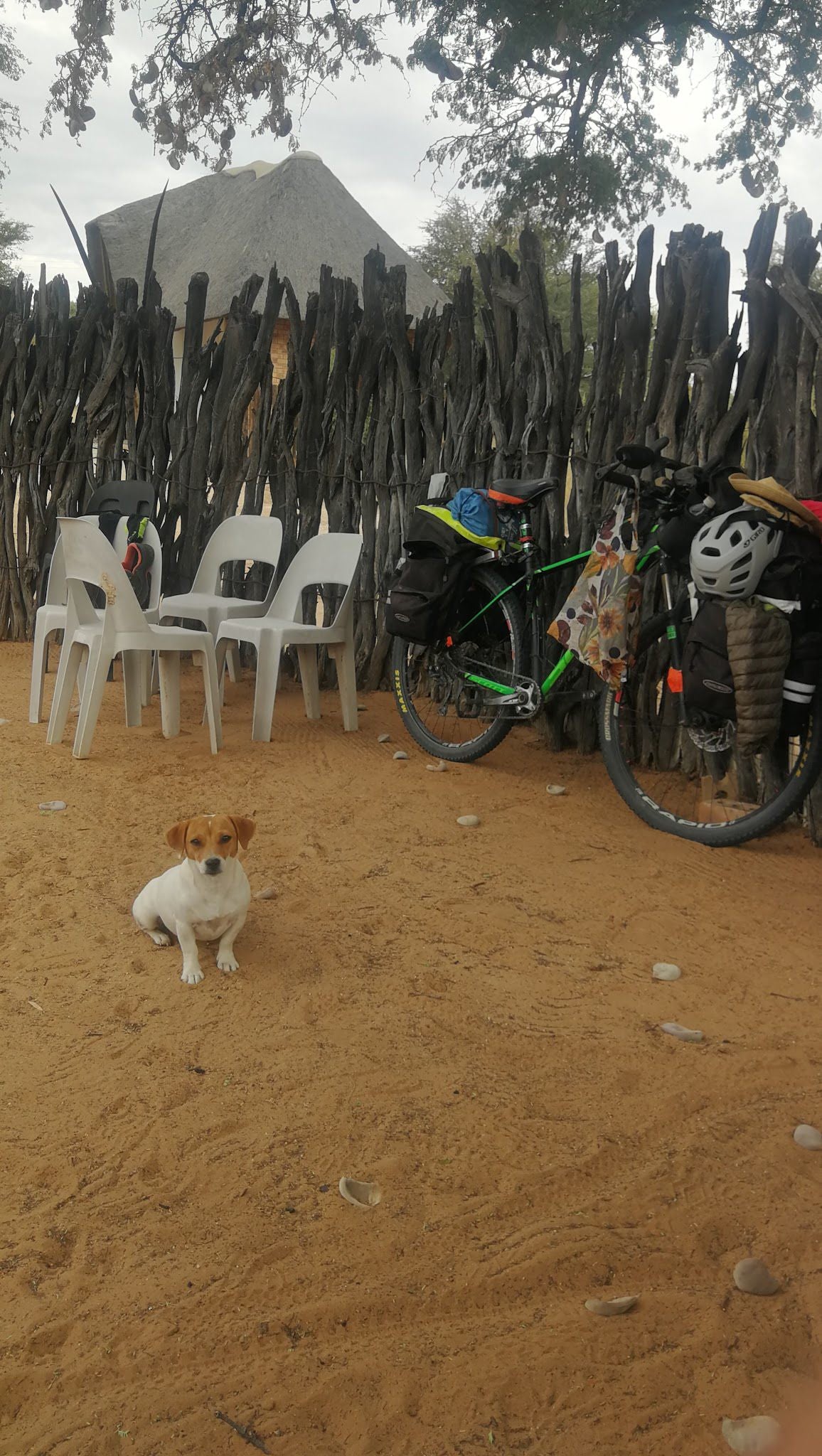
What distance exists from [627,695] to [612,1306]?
9.76 ft

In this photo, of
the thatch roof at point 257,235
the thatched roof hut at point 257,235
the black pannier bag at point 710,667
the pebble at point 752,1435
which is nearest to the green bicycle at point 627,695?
the black pannier bag at point 710,667

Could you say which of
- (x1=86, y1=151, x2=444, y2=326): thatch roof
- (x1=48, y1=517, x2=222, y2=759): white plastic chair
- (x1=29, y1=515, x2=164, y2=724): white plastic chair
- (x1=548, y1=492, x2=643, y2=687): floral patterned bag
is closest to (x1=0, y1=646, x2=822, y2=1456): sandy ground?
(x1=548, y1=492, x2=643, y2=687): floral patterned bag

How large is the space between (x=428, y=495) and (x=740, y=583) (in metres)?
2.33

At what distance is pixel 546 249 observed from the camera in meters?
18.4

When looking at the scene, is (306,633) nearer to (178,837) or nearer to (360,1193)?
(178,837)

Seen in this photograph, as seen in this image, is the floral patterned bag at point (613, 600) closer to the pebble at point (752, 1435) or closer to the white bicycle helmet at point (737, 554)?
the white bicycle helmet at point (737, 554)

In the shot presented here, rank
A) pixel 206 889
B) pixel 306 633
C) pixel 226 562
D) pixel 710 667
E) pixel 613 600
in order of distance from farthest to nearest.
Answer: pixel 226 562
pixel 306 633
pixel 613 600
pixel 710 667
pixel 206 889

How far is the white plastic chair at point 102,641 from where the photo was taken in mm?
4531

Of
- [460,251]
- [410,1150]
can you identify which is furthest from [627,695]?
[460,251]

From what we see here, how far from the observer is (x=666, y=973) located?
2.80m

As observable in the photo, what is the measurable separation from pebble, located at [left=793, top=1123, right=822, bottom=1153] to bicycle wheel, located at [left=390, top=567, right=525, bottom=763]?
8.50 feet

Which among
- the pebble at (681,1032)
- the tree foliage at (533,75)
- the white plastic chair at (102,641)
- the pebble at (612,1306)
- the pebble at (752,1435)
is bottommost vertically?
the pebble at (752,1435)

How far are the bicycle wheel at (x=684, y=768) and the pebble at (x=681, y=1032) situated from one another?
1.27m

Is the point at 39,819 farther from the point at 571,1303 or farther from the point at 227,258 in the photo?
the point at 227,258
